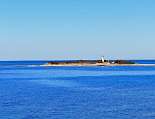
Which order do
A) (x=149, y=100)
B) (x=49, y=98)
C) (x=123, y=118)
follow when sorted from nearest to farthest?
(x=123, y=118) < (x=149, y=100) < (x=49, y=98)

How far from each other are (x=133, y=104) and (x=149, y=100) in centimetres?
356

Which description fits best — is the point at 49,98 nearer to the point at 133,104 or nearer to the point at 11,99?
the point at 11,99

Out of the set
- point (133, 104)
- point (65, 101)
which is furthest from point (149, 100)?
point (65, 101)

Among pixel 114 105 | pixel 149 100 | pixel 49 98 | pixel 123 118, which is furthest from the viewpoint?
pixel 49 98

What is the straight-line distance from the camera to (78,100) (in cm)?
4316

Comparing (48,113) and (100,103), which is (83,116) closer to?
(48,113)

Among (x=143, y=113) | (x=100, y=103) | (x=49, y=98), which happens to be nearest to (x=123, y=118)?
(x=143, y=113)

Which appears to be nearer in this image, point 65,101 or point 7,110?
point 7,110

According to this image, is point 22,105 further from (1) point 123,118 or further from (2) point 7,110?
(1) point 123,118

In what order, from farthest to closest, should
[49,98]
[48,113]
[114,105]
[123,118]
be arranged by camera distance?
[49,98], [114,105], [48,113], [123,118]

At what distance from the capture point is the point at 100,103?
40281mm

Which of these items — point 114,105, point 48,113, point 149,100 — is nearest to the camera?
point 48,113

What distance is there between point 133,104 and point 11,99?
11.7 meters

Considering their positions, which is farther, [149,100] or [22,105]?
[149,100]
